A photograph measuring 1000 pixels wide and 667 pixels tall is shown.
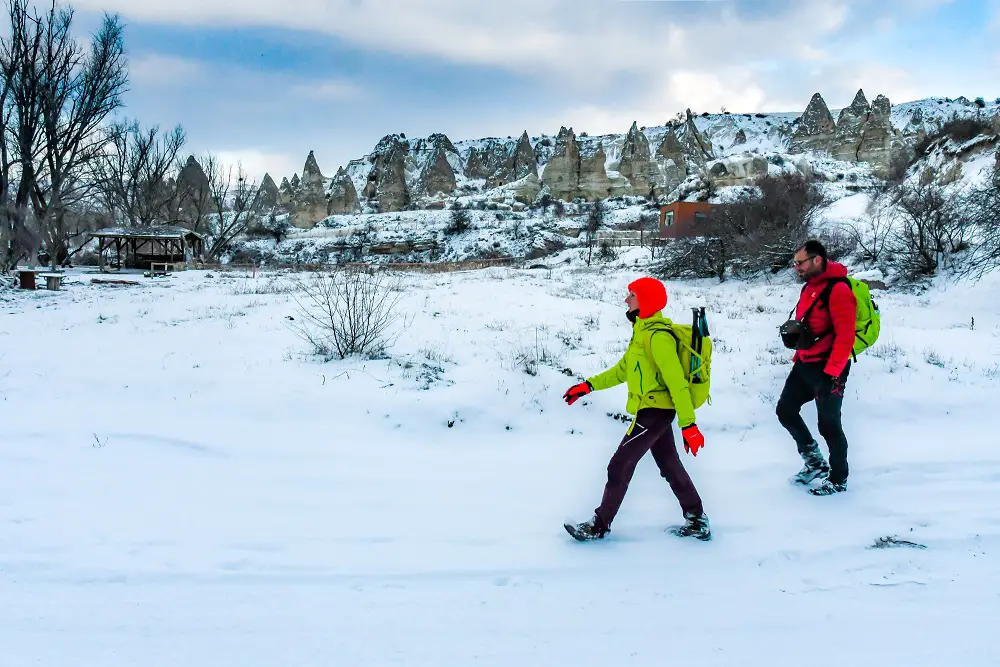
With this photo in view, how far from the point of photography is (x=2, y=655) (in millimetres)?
2281

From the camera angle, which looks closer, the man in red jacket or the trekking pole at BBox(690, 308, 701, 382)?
the trekking pole at BBox(690, 308, 701, 382)

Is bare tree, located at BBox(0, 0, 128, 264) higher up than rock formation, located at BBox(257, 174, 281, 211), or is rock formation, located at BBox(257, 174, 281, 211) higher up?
rock formation, located at BBox(257, 174, 281, 211)

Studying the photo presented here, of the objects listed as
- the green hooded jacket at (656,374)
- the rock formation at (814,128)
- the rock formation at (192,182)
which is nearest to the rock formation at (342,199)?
the rock formation at (192,182)

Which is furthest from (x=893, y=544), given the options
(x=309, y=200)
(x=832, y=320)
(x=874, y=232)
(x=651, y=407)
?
(x=309, y=200)

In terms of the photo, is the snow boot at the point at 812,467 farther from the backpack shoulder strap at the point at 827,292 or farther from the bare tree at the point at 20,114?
the bare tree at the point at 20,114

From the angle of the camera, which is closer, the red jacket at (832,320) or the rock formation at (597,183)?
the red jacket at (832,320)

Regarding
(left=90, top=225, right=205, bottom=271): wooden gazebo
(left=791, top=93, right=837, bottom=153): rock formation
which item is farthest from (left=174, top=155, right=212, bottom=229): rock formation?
(left=791, top=93, right=837, bottom=153): rock formation

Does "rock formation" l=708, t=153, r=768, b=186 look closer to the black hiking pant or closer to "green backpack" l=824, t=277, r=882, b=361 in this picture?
"green backpack" l=824, t=277, r=882, b=361

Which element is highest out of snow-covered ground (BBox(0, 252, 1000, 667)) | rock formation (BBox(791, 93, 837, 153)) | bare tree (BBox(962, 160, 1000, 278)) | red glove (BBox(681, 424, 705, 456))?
rock formation (BBox(791, 93, 837, 153))

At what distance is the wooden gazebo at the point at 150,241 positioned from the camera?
29.1 m

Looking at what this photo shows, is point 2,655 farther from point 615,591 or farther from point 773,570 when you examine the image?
point 773,570

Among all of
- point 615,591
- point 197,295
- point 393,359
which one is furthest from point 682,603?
point 197,295

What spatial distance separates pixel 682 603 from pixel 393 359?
477 cm

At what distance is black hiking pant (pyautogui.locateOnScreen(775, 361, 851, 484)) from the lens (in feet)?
12.0
